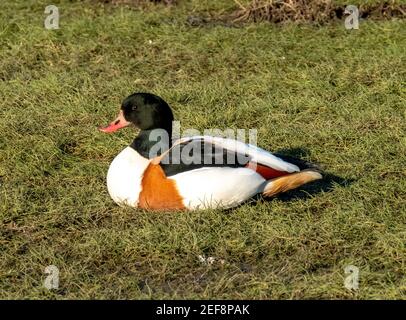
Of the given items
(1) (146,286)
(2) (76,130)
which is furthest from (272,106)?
(1) (146,286)

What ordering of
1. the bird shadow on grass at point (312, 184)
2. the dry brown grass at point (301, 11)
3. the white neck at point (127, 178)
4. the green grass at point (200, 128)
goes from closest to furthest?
the green grass at point (200, 128), the white neck at point (127, 178), the bird shadow on grass at point (312, 184), the dry brown grass at point (301, 11)

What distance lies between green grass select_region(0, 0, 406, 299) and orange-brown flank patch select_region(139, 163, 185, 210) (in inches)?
2.6

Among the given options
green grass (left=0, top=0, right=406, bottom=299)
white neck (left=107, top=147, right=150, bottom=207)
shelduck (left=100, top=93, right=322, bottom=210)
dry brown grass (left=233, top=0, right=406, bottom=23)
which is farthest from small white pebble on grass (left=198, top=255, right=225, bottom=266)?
dry brown grass (left=233, top=0, right=406, bottom=23)

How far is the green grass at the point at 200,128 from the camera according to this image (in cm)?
467

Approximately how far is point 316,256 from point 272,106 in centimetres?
234

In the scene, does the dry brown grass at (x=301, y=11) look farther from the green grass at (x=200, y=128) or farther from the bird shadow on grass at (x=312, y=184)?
the bird shadow on grass at (x=312, y=184)

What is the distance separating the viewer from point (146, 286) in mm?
4543

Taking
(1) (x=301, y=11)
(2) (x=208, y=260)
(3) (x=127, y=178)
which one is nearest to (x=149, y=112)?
(3) (x=127, y=178)

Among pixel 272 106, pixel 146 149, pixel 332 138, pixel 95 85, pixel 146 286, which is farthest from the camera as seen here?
pixel 95 85

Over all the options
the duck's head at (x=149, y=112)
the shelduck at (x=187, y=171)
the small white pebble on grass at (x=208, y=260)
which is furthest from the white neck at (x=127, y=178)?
the small white pebble on grass at (x=208, y=260)

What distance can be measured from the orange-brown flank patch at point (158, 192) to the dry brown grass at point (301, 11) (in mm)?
3938

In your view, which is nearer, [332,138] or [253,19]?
[332,138]

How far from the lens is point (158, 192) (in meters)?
5.16

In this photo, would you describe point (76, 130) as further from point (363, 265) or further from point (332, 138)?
point (363, 265)
